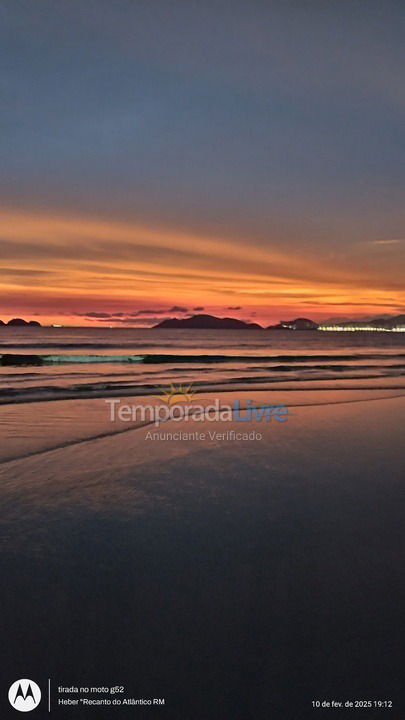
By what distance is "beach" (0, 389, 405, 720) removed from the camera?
3.01 m

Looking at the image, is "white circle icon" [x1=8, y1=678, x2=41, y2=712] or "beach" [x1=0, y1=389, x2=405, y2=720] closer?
"white circle icon" [x1=8, y1=678, x2=41, y2=712]

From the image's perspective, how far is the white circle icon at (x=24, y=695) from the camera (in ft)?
9.38

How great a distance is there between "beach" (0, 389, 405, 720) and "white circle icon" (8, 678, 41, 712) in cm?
6

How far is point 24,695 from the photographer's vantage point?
292 cm

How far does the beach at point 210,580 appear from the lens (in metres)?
3.01

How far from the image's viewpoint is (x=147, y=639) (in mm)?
3307

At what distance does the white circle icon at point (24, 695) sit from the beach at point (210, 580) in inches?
2.5

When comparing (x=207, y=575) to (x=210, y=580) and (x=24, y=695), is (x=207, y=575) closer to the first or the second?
(x=210, y=580)

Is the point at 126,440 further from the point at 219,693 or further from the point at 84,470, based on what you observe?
the point at 219,693

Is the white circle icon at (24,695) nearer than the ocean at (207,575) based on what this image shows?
Yes

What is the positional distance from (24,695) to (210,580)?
1.60 metres

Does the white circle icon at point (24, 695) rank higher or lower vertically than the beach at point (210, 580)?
lower

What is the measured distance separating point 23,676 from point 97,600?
0.80 metres

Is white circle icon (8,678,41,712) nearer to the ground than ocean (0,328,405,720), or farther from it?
nearer to the ground
